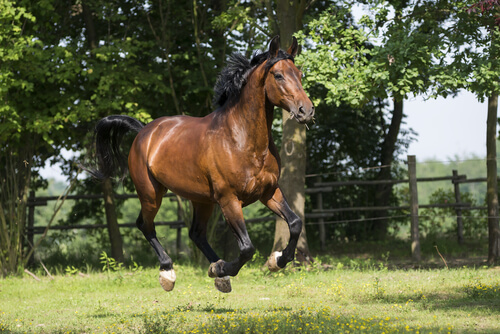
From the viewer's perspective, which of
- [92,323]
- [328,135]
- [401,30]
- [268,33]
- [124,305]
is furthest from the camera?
[328,135]

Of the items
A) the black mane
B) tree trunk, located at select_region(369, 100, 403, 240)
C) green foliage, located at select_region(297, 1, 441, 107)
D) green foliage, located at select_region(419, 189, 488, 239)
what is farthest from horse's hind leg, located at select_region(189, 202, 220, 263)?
tree trunk, located at select_region(369, 100, 403, 240)

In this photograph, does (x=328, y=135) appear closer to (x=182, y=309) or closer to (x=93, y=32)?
(x=93, y=32)

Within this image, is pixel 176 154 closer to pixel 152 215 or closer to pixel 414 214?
pixel 152 215

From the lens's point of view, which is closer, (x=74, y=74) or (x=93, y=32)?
(x=74, y=74)

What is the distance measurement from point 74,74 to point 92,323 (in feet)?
19.6

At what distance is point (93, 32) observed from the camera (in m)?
12.4

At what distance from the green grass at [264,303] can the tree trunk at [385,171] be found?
13.9 ft

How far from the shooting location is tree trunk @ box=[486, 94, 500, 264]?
1041cm

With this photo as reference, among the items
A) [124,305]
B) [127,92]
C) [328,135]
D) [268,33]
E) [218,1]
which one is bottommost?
[124,305]

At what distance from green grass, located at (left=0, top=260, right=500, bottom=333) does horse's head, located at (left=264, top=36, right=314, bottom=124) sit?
6.22ft

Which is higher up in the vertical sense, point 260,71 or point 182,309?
point 260,71

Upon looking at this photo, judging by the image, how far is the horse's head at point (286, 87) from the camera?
4555 millimetres

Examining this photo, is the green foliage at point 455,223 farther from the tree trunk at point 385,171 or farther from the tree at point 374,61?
the tree at point 374,61

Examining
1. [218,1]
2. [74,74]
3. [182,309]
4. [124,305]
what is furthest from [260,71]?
[218,1]
